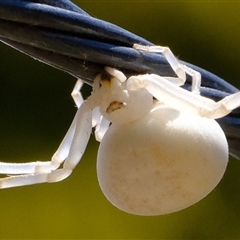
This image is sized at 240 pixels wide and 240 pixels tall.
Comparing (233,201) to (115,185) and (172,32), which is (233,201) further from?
(115,185)

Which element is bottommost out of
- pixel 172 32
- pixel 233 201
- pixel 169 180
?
pixel 169 180

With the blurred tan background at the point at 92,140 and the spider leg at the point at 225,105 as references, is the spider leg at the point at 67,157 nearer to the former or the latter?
the spider leg at the point at 225,105

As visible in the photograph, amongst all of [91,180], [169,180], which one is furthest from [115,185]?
[91,180]

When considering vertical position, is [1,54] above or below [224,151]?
above

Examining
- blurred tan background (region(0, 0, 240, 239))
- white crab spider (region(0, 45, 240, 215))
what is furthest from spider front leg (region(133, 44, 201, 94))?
blurred tan background (region(0, 0, 240, 239))

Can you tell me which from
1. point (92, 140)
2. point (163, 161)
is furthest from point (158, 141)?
point (92, 140)

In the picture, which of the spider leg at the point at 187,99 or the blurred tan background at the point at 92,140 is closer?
the spider leg at the point at 187,99

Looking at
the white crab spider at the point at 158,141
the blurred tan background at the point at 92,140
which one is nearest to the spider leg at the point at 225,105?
the white crab spider at the point at 158,141

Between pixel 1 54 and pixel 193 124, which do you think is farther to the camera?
pixel 1 54
